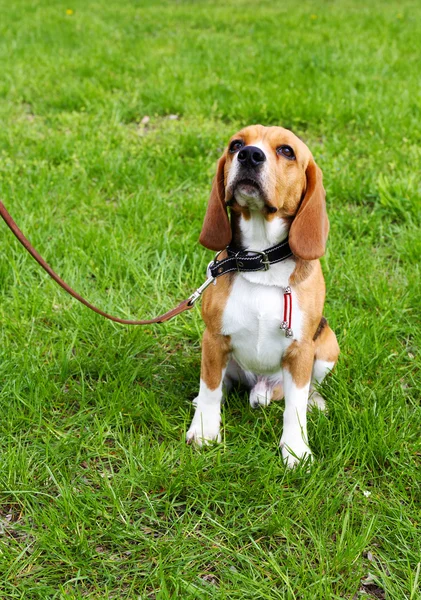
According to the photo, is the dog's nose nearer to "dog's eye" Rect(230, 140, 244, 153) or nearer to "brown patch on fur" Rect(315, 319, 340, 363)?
"dog's eye" Rect(230, 140, 244, 153)

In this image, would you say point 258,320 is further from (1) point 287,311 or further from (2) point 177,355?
(2) point 177,355

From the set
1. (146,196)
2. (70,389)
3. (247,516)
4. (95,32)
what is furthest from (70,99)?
(247,516)

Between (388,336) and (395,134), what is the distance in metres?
2.63

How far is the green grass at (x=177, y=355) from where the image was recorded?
2.41 metres

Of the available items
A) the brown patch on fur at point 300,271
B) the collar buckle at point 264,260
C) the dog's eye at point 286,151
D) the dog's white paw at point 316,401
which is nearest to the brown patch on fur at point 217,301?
the collar buckle at point 264,260

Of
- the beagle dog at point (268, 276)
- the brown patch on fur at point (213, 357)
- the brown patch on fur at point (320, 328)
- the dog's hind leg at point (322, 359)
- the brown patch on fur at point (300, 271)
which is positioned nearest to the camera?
the beagle dog at point (268, 276)

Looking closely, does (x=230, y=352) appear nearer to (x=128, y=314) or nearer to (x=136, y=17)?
(x=128, y=314)

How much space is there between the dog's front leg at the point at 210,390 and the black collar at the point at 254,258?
312 mm

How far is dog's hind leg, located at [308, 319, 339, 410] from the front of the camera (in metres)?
3.03

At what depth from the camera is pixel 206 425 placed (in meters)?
2.91

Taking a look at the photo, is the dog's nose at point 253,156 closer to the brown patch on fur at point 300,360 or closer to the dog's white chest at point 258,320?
the dog's white chest at point 258,320

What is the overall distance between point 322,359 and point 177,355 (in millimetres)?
834

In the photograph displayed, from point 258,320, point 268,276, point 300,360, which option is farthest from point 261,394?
point 268,276

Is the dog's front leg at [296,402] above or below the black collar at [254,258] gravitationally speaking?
below
